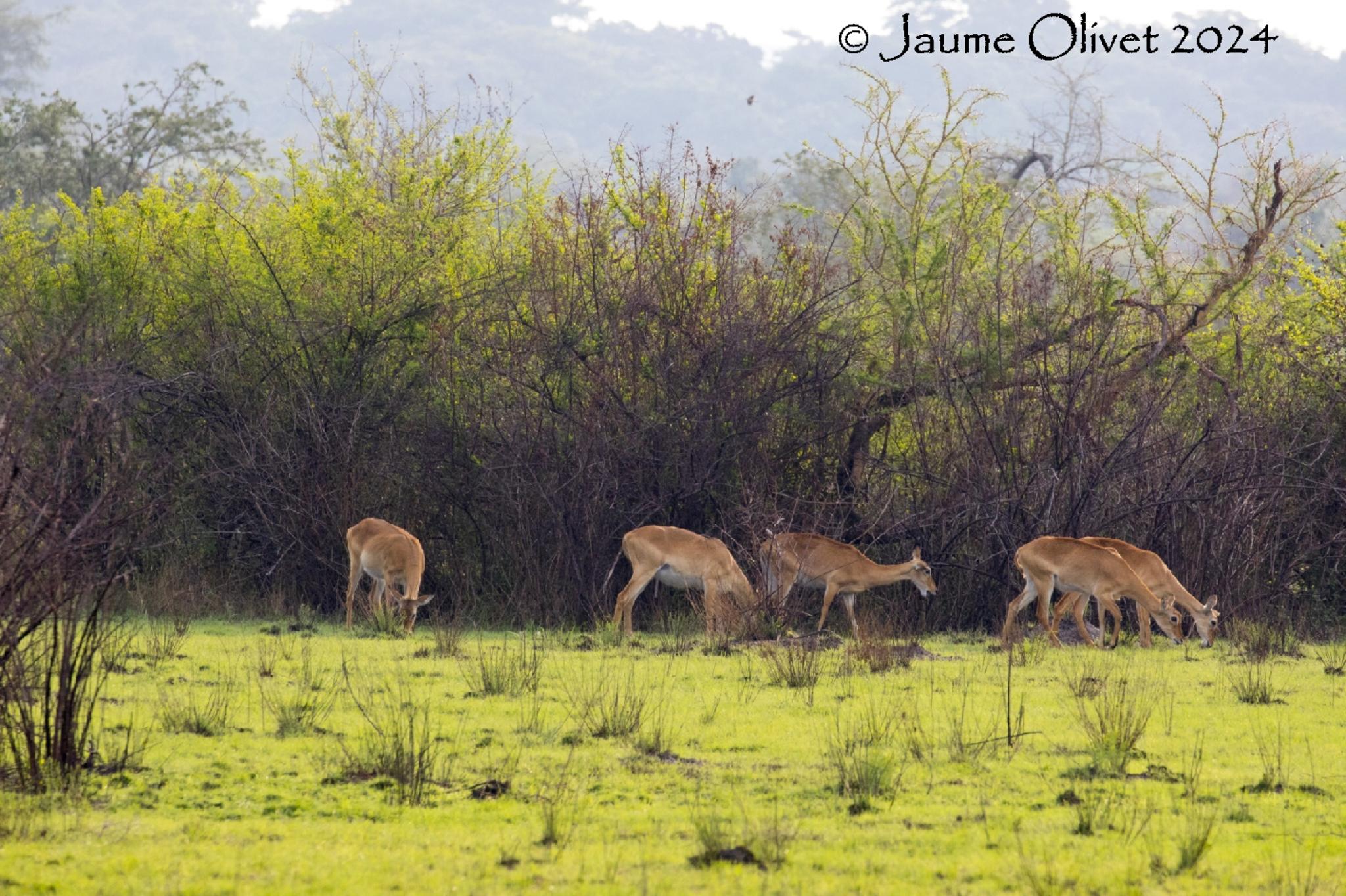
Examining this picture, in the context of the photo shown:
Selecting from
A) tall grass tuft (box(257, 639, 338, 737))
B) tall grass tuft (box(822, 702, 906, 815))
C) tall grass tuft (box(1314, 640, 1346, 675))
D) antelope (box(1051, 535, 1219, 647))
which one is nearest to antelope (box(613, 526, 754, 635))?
antelope (box(1051, 535, 1219, 647))

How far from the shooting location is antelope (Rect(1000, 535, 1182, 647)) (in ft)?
46.5

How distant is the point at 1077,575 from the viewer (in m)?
14.2

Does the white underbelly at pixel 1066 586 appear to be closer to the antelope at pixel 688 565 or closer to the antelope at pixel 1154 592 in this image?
the antelope at pixel 1154 592

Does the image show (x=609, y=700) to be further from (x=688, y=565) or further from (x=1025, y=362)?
(x=1025, y=362)

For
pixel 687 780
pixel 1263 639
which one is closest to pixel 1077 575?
pixel 1263 639

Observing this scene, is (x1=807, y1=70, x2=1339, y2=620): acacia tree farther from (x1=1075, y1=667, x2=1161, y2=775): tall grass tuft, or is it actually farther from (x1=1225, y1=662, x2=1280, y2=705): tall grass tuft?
(x1=1075, y1=667, x2=1161, y2=775): tall grass tuft

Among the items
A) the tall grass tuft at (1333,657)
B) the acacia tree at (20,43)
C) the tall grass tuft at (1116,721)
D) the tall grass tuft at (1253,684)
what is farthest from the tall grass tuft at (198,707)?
the acacia tree at (20,43)

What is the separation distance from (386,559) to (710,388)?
378 cm

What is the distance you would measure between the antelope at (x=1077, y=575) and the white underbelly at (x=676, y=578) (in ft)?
9.46

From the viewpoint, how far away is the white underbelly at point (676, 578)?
49.1 feet

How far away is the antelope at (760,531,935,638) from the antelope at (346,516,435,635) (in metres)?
3.31

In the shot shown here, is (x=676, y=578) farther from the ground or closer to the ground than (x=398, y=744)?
farther from the ground

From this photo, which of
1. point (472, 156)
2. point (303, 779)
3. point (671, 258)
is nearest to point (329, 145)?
point (472, 156)

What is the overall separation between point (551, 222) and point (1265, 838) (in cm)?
1242
